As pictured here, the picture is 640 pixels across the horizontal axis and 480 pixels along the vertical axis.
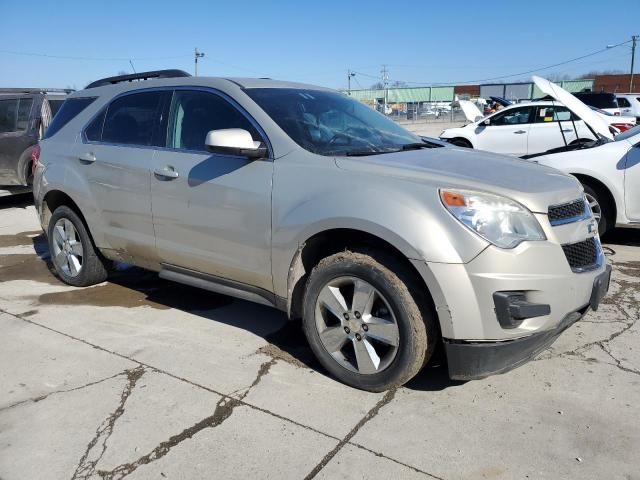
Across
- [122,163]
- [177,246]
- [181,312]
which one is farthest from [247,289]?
[122,163]

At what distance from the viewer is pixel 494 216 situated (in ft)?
9.31

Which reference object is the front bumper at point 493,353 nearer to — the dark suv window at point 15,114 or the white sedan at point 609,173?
the white sedan at point 609,173

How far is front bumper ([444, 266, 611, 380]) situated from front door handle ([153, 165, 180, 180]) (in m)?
2.21

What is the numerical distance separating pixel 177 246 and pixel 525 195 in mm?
2402

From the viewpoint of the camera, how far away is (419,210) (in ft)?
9.50

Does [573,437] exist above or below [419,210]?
below

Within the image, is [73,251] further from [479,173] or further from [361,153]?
[479,173]

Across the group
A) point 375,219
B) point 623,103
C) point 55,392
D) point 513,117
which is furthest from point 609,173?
point 623,103

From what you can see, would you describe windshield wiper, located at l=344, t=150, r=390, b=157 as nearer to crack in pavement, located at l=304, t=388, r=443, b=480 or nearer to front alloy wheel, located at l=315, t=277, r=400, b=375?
front alloy wheel, located at l=315, t=277, r=400, b=375

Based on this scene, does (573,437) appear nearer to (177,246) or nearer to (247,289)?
(247,289)

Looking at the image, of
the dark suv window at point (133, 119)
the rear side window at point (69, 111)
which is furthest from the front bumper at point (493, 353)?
the rear side window at point (69, 111)

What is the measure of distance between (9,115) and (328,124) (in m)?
8.18

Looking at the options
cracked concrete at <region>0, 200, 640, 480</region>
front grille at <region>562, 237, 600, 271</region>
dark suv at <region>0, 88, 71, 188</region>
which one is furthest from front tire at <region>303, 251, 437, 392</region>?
dark suv at <region>0, 88, 71, 188</region>

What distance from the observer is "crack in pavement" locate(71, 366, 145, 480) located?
2609 mm
